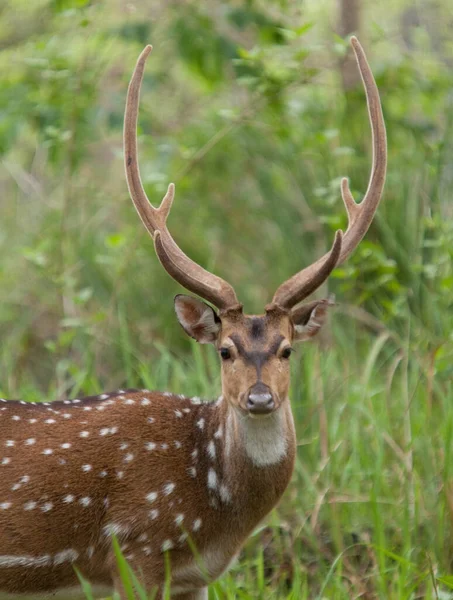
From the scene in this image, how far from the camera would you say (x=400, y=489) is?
525 cm

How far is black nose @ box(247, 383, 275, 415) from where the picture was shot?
378cm

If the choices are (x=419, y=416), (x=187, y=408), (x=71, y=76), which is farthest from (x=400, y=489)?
(x=71, y=76)

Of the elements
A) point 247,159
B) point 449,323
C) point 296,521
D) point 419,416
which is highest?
point 247,159

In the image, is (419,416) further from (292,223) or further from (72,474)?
(292,223)

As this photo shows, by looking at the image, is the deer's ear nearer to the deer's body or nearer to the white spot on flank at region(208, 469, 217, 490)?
the deer's body

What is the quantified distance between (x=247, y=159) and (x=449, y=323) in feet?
10.4

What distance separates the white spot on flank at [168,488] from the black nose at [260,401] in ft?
1.71

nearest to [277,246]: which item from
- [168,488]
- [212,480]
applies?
[212,480]

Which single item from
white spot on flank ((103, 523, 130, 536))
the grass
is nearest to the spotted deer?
white spot on flank ((103, 523, 130, 536))

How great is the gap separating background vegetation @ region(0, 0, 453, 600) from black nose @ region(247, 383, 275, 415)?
32.2 inches

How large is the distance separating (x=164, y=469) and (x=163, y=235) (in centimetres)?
100

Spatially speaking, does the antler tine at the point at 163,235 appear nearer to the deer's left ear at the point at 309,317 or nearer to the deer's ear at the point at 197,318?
the deer's ear at the point at 197,318

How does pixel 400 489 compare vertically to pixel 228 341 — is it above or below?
below

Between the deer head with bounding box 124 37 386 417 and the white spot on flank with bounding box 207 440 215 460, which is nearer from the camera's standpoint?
the deer head with bounding box 124 37 386 417
